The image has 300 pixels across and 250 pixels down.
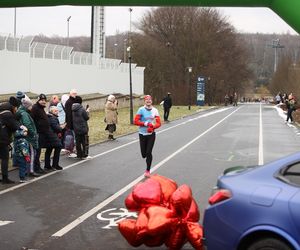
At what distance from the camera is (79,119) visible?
15.1 meters

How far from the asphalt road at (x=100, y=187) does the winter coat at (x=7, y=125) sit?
98 cm

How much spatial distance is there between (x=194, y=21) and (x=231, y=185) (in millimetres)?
83760

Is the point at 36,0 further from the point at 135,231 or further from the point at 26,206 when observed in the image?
the point at 135,231

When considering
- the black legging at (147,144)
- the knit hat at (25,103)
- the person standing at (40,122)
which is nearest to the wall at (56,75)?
the person standing at (40,122)

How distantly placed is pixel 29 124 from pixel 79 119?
323 centimetres

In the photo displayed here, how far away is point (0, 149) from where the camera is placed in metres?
11.1

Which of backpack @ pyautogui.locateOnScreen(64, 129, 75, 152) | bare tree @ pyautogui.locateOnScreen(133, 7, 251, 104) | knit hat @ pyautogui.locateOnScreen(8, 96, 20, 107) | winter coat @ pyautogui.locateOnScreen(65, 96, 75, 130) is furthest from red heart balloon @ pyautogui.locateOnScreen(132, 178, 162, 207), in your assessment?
bare tree @ pyautogui.locateOnScreen(133, 7, 251, 104)

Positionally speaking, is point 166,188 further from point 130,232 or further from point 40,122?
point 40,122

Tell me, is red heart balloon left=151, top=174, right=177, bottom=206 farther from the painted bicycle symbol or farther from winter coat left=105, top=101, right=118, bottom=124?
winter coat left=105, top=101, right=118, bottom=124

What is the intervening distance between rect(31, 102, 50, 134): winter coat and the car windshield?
853 cm

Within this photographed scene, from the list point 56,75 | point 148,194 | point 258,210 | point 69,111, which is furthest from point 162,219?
point 56,75

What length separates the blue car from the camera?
4.98m

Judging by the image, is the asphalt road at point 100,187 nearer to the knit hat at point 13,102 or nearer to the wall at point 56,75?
the knit hat at point 13,102

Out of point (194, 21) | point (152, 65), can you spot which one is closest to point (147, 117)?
point (152, 65)
